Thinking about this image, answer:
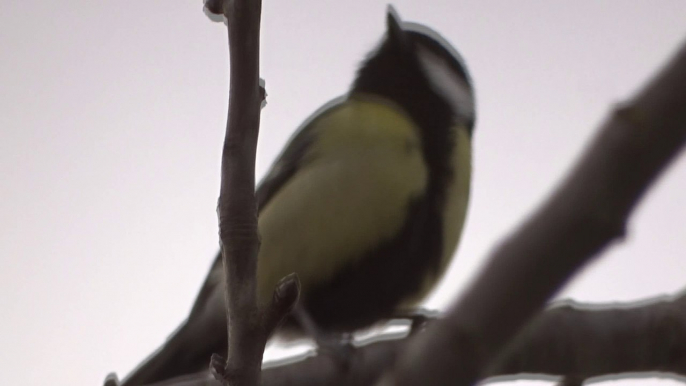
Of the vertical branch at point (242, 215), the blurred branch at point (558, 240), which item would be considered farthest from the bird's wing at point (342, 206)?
the blurred branch at point (558, 240)

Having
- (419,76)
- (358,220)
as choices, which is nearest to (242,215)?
(358,220)

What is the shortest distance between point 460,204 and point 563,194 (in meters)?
1.73

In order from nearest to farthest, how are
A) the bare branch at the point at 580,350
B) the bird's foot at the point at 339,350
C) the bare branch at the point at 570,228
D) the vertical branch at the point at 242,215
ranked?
1. the bare branch at the point at 570,228
2. the vertical branch at the point at 242,215
3. the bare branch at the point at 580,350
4. the bird's foot at the point at 339,350

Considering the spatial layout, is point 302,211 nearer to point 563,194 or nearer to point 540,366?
point 540,366

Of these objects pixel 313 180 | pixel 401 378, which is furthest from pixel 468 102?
pixel 401 378

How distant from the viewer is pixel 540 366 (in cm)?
154

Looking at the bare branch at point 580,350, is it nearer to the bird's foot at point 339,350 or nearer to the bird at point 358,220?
the bird's foot at point 339,350

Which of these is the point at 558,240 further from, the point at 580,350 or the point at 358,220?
the point at 358,220

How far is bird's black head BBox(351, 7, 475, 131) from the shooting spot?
2.44 m

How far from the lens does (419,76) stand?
2.52 meters

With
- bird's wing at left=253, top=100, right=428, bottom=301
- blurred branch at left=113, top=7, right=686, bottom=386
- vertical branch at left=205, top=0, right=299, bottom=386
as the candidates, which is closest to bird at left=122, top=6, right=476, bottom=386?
bird's wing at left=253, top=100, right=428, bottom=301

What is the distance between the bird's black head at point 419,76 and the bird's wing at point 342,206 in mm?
192

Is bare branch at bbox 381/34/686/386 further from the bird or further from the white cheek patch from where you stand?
the white cheek patch

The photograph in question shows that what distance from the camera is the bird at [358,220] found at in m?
2.11
